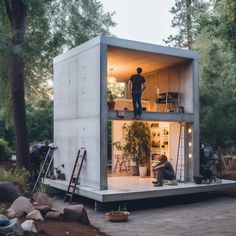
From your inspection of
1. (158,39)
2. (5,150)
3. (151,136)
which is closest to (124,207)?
(151,136)

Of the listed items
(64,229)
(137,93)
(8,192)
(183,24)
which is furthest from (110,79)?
(183,24)

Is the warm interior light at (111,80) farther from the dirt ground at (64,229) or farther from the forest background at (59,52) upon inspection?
the dirt ground at (64,229)

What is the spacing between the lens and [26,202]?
27.2ft

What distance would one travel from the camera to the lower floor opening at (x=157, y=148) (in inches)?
524

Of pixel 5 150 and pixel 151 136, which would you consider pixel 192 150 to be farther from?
pixel 5 150

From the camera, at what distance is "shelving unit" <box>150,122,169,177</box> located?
46.7 feet

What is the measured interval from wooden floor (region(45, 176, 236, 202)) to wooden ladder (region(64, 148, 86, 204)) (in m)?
0.23

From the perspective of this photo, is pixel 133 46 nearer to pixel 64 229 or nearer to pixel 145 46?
pixel 145 46

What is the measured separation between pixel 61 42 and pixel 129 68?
4.49 metres

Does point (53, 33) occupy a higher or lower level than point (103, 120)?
higher

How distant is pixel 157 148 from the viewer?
14672 mm

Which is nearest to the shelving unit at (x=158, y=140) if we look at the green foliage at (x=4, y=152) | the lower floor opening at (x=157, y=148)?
the lower floor opening at (x=157, y=148)

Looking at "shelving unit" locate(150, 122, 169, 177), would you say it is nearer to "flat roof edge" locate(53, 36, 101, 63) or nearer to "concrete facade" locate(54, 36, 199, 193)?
"concrete facade" locate(54, 36, 199, 193)

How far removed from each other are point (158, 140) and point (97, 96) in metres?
4.14
